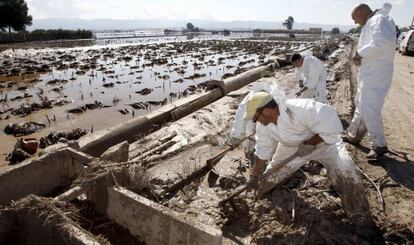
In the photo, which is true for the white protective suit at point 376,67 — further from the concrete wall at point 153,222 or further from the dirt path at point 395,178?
the concrete wall at point 153,222

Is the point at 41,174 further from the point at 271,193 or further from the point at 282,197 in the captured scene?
the point at 282,197

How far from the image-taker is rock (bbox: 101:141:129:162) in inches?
177

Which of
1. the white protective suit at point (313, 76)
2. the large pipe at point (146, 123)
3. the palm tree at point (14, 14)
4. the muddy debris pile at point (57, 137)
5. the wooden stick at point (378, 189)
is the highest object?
the palm tree at point (14, 14)

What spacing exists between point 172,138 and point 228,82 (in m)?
5.32

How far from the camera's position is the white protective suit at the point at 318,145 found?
3592mm

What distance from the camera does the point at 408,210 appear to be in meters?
4.05

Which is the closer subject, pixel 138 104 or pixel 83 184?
pixel 83 184

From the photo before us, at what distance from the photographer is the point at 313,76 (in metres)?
6.87

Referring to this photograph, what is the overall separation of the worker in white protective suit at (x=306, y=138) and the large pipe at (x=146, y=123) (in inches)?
125

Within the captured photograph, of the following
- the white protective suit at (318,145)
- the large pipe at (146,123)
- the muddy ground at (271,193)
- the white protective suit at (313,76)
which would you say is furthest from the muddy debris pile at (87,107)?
the white protective suit at (318,145)

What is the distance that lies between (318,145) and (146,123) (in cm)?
438

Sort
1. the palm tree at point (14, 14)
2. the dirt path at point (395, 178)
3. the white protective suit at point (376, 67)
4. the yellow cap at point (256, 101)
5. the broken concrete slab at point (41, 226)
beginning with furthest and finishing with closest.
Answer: the palm tree at point (14, 14)
the white protective suit at point (376, 67)
the dirt path at point (395, 178)
the yellow cap at point (256, 101)
the broken concrete slab at point (41, 226)

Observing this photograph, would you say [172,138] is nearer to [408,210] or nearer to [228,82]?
[408,210]

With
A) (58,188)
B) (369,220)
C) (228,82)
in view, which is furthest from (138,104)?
(369,220)
